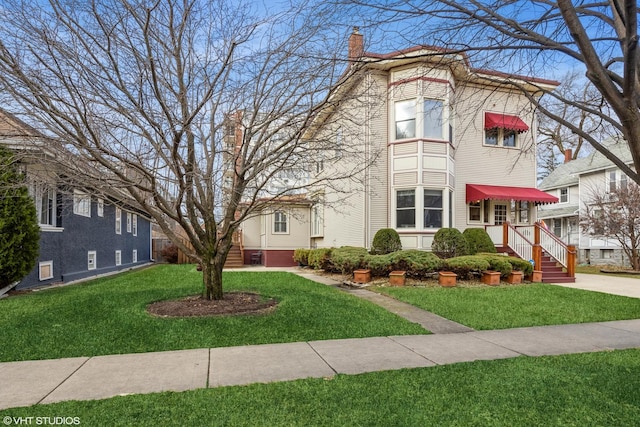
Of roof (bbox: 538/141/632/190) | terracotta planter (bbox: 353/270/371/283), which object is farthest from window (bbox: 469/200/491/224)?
roof (bbox: 538/141/632/190)

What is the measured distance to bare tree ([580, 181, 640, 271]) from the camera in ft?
59.6

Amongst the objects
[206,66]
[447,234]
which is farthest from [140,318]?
[447,234]

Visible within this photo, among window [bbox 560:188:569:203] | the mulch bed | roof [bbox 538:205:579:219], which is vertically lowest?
the mulch bed

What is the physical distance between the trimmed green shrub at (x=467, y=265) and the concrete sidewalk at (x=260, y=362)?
5248mm

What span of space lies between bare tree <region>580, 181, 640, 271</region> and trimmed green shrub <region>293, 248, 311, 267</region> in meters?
13.7

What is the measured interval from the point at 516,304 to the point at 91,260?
13.9 m

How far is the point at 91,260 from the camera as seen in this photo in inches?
591

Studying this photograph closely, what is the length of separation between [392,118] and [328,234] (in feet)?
20.1

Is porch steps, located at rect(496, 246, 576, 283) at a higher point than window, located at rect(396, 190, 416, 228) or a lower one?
lower

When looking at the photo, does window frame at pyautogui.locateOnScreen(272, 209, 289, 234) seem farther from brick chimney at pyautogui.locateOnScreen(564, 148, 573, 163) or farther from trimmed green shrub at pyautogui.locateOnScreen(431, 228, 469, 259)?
brick chimney at pyautogui.locateOnScreen(564, 148, 573, 163)

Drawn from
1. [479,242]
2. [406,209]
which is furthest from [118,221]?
[479,242]

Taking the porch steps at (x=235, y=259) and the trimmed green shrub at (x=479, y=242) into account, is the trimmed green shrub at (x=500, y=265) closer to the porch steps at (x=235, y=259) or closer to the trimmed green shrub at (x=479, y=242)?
the trimmed green shrub at (x=479, y=242)

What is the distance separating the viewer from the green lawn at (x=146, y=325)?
5.36 metres

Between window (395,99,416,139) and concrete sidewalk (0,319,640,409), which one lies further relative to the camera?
window (395,99,416,139)
